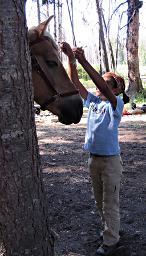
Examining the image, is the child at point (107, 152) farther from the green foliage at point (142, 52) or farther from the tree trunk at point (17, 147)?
the green foliage at point (142, 52)

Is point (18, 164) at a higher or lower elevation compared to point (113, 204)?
higher

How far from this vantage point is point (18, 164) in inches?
91.0

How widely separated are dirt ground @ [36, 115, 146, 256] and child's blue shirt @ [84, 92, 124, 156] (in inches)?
33.3

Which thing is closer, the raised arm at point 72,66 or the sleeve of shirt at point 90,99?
the raised arm at point 72,66

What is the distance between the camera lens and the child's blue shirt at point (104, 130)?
3605mm

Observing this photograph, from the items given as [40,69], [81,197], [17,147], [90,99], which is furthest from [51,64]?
[81,197]

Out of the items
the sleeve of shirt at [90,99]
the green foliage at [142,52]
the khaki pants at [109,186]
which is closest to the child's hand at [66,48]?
the sleeve of shirt at [90,99]

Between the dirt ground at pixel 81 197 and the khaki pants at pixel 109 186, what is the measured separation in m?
0.20

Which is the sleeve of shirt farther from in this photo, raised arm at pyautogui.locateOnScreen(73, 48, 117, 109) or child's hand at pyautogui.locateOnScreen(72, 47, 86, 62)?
child's hand at pyautogui.locateOnScreen(72, 47, 86, 62)

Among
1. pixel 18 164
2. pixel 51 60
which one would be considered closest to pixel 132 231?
pixel 51 60

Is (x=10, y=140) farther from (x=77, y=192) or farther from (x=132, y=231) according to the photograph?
(x=77, y=192)

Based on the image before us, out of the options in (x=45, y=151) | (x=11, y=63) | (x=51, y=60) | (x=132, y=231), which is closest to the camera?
(x=11, y=63)

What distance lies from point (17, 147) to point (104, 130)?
1449 millimetres

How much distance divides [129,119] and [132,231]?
8.19 m
